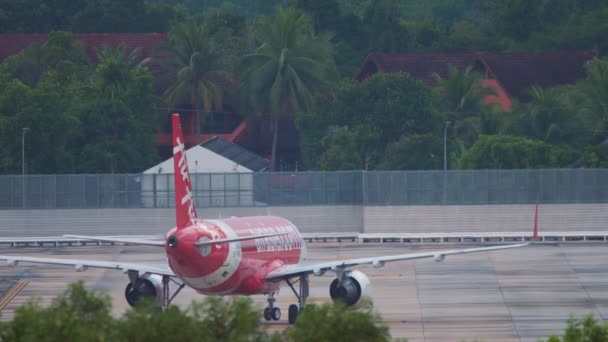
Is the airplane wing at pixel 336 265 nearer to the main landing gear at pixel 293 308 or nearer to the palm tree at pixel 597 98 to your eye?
the main landing gear at pixel 293 308

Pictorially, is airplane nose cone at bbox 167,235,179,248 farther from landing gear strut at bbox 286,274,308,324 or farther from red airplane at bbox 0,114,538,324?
landing gear strut at bbox 286,274,308,324

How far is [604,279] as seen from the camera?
149ft

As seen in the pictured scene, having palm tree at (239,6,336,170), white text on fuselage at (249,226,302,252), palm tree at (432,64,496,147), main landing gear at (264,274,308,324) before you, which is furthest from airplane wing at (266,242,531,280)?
palm tree at (239,6,336,170)

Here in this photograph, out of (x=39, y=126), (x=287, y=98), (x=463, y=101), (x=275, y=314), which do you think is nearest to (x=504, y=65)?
(x=463, y=101)

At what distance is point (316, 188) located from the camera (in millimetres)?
64312

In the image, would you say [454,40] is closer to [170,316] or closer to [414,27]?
[414,27]

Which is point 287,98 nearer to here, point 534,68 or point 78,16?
point 534,68

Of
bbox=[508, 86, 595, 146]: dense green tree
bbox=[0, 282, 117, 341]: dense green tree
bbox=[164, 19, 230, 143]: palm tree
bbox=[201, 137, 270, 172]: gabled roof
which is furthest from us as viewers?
bbox=[164, 19, 230, 143]: palm tree

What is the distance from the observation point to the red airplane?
102ft

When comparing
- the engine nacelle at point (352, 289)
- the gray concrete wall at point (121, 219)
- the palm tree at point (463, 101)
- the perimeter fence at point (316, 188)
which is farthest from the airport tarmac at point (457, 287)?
the palm tree at point (463, 101)

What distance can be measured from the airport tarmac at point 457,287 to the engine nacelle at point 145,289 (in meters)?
3.36

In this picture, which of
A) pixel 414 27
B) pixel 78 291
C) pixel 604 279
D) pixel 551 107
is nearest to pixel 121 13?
pixel 414 27

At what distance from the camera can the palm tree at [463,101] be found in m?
95.1

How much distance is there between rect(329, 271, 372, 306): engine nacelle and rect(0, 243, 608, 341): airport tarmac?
131 cm
